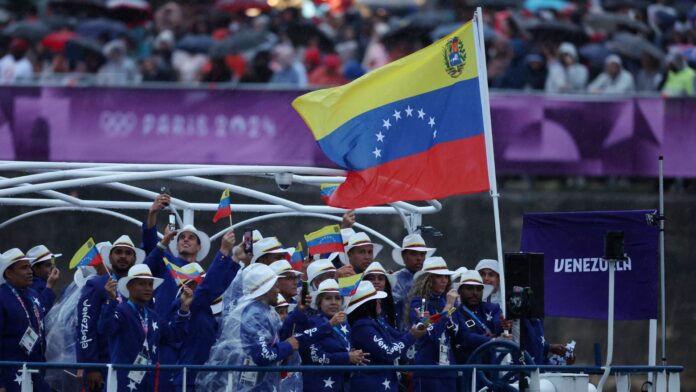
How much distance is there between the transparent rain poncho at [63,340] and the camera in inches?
582

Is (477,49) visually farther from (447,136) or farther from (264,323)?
(264,323)

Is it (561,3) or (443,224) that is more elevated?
(561,3)

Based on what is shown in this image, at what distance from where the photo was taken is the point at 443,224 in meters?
23.9

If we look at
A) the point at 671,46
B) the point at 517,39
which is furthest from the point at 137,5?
the point at 671,46

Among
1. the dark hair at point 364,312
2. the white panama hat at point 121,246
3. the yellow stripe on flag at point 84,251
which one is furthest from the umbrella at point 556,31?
the dark hair at point 364,312

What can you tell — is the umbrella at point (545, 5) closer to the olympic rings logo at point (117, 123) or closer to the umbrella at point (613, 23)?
the umbrella at point (613, 23)

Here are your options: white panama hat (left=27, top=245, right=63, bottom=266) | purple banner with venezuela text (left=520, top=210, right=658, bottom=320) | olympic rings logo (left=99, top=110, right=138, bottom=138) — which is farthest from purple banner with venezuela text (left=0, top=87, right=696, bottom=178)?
purple banner with venezuela text (left=520, top=210, right=658, bottom=320)

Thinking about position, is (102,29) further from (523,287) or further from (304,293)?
(523,287)

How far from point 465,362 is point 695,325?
929 cm

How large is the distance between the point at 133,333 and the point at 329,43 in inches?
530

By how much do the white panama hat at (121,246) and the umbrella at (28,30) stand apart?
41.5 feet

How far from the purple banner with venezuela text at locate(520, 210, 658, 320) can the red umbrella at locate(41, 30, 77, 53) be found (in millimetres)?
13285

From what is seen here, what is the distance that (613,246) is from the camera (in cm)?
1358

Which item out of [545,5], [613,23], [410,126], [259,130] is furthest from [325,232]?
[545,5]
